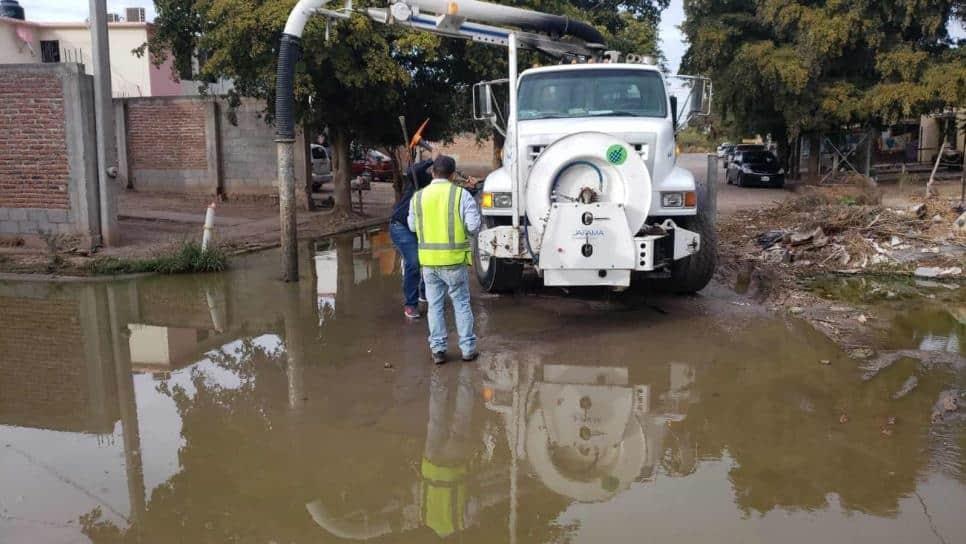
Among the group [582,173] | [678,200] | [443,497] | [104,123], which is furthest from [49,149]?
[443,497]

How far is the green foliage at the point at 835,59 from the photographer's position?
23.3m

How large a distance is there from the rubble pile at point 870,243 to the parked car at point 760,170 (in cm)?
1646

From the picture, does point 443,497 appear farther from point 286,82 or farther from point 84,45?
point 84,45

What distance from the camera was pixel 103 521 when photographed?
14.2ft

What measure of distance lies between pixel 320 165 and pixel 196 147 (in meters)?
5.25

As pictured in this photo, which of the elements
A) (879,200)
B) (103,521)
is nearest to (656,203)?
(103,521)

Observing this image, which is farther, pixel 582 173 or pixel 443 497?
pixel 582 173

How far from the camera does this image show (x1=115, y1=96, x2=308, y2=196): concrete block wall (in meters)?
21.0

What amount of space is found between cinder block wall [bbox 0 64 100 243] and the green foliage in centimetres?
1954

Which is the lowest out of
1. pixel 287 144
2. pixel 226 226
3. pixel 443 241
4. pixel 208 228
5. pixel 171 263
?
pixel 171 263

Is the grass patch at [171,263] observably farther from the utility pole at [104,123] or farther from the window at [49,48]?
the window at [49,48]

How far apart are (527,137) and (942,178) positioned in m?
24.0

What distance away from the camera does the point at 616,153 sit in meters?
7.69

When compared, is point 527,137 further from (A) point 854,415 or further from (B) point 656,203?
(A) point 854,415
